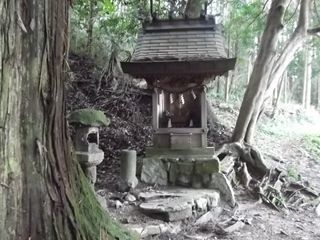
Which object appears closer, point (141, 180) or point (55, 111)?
point (55, 111)

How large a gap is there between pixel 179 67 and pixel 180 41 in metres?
0.69

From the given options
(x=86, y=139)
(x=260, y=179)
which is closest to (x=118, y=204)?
(x=86, y=139)

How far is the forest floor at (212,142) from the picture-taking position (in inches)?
224

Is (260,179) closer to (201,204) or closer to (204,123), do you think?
(204,123)

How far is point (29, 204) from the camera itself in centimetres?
208

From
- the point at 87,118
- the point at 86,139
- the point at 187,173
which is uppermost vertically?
the point at 87,118

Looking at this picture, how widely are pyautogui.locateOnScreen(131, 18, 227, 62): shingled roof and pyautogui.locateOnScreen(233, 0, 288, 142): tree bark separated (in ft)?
5.48

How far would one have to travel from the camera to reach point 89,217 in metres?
2.52

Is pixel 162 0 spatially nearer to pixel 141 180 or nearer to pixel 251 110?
pixel 251 110

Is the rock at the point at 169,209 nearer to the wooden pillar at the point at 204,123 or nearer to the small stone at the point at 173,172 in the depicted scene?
the small stone at the point at 173,172

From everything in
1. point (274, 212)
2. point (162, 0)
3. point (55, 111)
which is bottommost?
point (274, 212)

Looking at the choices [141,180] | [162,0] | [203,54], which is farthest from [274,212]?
[162,0]

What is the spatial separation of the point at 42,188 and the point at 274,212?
5735 millimetres

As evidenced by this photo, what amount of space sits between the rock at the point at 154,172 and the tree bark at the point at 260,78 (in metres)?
2.34
